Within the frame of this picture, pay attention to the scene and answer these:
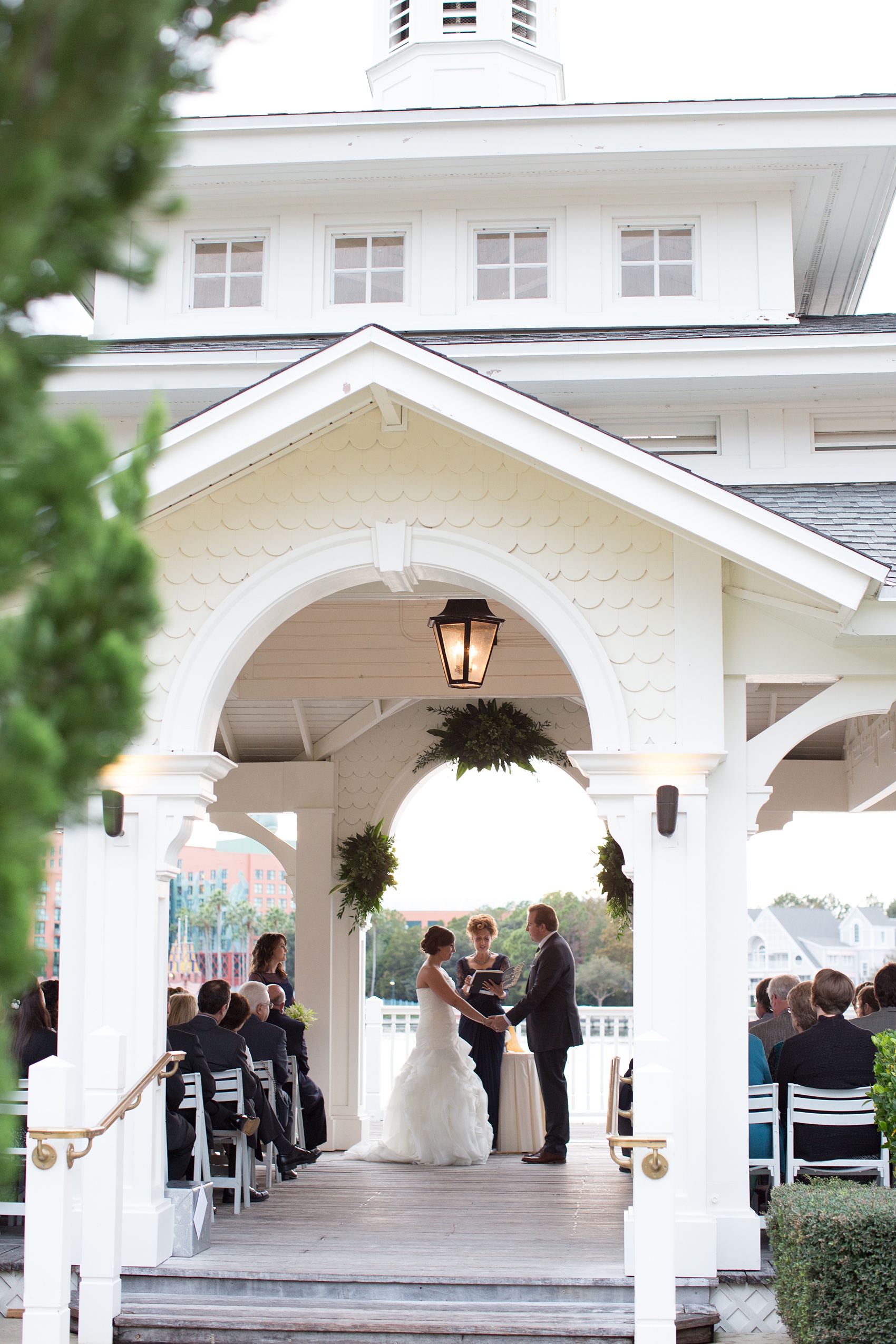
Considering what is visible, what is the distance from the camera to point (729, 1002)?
5.59 meters

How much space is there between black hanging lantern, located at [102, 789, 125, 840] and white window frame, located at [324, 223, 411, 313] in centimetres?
421

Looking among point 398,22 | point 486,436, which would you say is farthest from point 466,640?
point 398,22

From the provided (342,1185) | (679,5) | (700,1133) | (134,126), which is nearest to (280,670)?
(342,1185)

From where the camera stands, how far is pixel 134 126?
60.2 inches

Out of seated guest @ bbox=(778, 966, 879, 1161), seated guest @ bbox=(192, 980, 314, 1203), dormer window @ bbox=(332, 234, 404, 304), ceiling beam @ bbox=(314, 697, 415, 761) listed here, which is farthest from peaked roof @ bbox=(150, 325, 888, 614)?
ceiling beam @ bbox=(314, 697, 415, 761)

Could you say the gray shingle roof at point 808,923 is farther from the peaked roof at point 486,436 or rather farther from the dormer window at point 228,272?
the peaked roof at point 486,436

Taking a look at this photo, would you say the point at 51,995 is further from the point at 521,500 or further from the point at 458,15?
the point at 458,15

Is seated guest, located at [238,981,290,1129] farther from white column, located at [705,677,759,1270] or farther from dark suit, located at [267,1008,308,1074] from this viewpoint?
white column, located at [705,677,759,1270]

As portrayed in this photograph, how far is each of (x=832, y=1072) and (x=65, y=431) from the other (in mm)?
5665

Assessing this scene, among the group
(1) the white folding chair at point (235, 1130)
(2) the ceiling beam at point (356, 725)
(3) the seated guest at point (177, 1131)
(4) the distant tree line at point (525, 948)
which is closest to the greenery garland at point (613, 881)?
(2) the ceiling beam at point (356, 725)

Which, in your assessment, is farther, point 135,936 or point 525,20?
point 525,20

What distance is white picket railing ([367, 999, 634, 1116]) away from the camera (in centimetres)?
1153

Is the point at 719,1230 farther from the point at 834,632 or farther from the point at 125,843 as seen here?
the point at 125,843

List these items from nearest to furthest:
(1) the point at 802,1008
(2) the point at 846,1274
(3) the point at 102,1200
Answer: (2) the point at 846,1274
(3) the point at 102,1200
(1) the point at 802,1008
